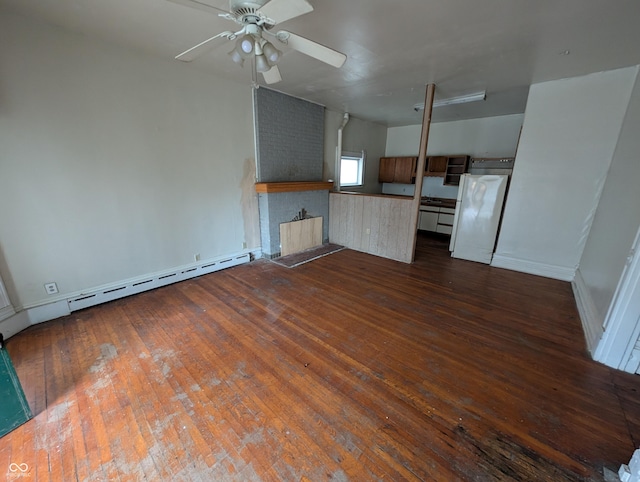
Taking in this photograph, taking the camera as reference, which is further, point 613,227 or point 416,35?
point 613,227

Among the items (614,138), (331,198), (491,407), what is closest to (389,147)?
(331,198)

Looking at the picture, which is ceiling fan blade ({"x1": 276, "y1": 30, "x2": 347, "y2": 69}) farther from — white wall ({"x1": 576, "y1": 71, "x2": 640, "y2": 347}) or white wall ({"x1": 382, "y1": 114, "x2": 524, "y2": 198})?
white wall ({"x1": 382, "y1": 114, "x2": 524, "y2": 198})

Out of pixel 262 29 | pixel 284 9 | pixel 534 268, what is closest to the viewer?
pixel 284 9

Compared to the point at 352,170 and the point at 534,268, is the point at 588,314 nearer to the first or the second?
the point at 534,268

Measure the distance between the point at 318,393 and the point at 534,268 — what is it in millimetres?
4097

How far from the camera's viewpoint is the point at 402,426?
1.60 m

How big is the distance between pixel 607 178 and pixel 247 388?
193 inches

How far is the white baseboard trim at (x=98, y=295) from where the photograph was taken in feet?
8.09

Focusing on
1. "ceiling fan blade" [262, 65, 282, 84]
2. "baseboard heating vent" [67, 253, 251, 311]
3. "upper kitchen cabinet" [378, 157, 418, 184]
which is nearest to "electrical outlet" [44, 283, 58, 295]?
"baseboard heating vent" [67, 253, 251, 311]

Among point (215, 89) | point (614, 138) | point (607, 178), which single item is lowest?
point (607, 178)

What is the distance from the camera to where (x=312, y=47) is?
1.88 m

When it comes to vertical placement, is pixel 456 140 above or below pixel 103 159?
above

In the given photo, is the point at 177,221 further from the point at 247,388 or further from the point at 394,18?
the point at 394,18

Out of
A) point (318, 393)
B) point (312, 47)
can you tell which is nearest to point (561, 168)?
point (312, 47)
